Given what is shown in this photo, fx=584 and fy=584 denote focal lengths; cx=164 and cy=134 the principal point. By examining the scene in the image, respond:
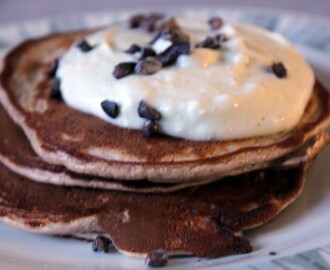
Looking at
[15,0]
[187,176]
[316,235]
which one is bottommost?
[15,0]

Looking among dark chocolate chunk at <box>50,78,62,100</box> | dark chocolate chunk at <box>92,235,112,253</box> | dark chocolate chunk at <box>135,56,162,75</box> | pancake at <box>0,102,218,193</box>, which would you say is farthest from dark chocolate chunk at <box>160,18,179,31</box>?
dark chocolate chunk at <box>92,235,112,253</box>

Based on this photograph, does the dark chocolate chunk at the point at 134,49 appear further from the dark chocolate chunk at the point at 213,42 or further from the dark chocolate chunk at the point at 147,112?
the dark chocolate chunk at the point at 147,112

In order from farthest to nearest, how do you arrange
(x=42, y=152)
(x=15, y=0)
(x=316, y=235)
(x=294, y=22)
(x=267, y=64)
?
(x=15, y=0), (x=294, y=22), (x=267, y=64), (x=42, y=152), (x=316, y=235)

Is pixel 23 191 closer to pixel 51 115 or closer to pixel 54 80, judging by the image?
pixel 51 115

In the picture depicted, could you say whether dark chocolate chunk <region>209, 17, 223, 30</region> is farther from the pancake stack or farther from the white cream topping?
the pancake stack

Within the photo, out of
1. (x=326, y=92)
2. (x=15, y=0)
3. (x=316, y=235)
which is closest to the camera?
(x=316, y=235)

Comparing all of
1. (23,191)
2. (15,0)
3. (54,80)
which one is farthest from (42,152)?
(15,0)

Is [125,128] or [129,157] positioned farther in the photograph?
[125,128]
